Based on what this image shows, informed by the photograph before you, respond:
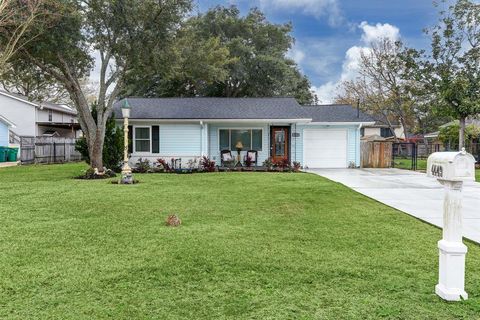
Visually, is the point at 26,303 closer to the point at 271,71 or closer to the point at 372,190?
the point at 372,190

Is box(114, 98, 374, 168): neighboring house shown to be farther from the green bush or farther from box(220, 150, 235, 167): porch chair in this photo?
the green bush

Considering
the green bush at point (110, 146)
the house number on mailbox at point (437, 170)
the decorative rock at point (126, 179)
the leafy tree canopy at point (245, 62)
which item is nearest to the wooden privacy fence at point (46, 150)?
the leafy tree canopy at point (245, 62)

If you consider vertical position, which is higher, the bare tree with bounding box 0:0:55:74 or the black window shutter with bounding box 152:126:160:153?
the bare tree with bounding box 0:0:55:74

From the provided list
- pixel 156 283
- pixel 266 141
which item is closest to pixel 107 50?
pixel 266 141

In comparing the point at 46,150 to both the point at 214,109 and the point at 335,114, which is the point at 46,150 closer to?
the point at 214,109

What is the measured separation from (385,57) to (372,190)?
20.0m

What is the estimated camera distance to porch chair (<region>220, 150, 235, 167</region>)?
1741cm

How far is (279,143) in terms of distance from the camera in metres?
18.1

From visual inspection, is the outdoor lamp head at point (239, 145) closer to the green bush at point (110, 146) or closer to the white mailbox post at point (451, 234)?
the green bush at point (110, 146)

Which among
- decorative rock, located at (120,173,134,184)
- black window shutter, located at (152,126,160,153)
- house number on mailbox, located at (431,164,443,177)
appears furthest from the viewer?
black window shutter, located at (152,126,160,153)

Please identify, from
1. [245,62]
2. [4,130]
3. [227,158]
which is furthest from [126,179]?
[245,62]

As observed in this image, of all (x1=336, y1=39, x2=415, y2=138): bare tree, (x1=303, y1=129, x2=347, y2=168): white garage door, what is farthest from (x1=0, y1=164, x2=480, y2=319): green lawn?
(x1=336, y1=39, x2=415, y2=138): bare tree

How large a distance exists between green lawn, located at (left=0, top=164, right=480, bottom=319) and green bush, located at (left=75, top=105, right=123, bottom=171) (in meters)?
8.26

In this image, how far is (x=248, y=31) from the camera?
91.2 feet
